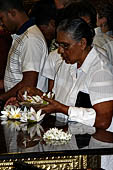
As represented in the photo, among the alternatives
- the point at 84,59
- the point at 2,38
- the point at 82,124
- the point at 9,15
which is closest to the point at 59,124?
the point at 82,124

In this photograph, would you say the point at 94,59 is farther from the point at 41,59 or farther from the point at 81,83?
the point at 41,59

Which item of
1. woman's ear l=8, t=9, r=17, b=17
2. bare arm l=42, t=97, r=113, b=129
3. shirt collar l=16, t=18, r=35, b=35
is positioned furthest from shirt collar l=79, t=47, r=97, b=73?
woman's ear l=8, t=9, r=17, b=17

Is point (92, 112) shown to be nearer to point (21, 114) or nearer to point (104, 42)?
point (21, 114)

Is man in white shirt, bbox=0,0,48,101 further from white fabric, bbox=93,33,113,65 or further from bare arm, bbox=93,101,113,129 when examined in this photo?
bare arm, bbox=93,101,113,129

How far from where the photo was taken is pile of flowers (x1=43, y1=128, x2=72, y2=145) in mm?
2787

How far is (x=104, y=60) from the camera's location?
343cm

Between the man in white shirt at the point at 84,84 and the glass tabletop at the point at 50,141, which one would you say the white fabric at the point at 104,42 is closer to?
the man in white shirt at the point at 84,84

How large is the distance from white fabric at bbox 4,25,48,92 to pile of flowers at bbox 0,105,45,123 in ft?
2.62

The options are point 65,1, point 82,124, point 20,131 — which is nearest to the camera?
point 20,131

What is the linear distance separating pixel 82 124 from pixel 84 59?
1.41 ft

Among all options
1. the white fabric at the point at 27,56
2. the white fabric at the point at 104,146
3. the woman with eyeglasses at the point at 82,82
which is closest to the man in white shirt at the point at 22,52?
the white fabric at the point at 27,56

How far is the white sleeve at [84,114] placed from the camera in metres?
3.24

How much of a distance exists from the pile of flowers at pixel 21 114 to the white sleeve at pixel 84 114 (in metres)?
0.18

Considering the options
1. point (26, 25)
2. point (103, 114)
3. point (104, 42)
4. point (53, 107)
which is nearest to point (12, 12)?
point (26, 25)
